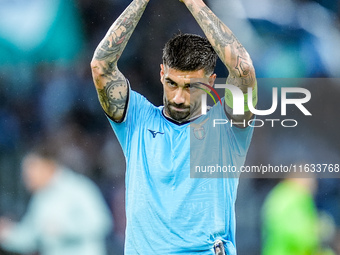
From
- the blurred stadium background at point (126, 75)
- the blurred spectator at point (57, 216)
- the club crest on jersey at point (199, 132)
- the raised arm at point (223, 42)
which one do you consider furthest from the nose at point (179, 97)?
the blurred spectator at point (57, 216)

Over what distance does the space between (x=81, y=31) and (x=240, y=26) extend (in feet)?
3.39

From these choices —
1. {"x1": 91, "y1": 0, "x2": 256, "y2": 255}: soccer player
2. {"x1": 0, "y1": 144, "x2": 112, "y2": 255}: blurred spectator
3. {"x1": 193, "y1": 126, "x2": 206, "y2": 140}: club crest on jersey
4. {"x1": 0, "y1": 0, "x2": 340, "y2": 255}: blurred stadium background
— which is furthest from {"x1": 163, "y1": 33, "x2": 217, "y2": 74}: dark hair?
{"x1": 0, "y1": 144, "x2": 112, "y2": 255}: blurred spectator

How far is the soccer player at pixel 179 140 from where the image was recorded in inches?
92.0

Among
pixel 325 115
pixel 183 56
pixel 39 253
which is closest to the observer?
pixel 183 56

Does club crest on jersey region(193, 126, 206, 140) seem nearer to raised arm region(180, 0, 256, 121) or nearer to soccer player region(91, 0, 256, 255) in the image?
soccer player region(91, 0, 256, 255)

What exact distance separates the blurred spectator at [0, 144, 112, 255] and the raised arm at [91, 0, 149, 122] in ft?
3.77

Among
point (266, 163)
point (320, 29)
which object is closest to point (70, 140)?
point (266, 163)

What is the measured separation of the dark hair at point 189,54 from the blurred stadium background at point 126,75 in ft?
3.25

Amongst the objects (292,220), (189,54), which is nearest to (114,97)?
(189,54)

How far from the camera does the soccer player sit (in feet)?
7.66

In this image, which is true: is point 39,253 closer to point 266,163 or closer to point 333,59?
point 266,163

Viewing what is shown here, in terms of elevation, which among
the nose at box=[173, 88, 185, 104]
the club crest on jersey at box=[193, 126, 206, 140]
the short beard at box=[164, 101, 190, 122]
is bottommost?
the club crest on jersey at box=[193, 126, 206, 140]

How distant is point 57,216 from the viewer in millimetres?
3553

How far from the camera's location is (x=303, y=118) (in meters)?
3.72
